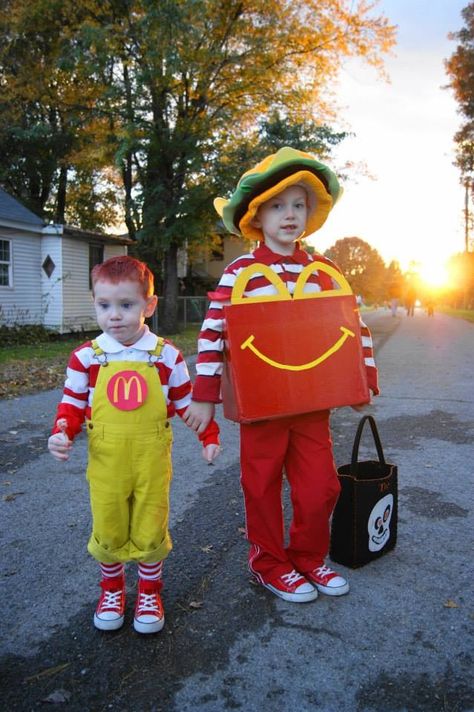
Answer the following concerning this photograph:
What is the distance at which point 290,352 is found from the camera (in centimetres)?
236

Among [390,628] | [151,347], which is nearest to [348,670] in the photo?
Answer: [390,628]

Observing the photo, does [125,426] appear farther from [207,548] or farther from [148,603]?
[207,548]

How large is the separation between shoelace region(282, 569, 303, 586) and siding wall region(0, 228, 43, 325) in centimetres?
1505

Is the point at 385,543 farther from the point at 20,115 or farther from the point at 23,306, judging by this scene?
the point at 20,115

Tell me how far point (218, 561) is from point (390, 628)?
0.90 meters

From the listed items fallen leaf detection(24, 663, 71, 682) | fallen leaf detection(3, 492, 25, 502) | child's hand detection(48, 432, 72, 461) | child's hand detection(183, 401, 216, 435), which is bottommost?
fallen leaf detection(24, 663, 71, 682)

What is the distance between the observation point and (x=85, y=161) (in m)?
21.5

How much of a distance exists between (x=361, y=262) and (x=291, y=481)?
303 feet

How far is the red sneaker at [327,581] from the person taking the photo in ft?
8.25

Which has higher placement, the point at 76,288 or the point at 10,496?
the point at 76,288

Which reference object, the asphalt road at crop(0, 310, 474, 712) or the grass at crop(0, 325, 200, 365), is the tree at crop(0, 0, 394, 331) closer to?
the grass at crop(0, 325, 200, 365)

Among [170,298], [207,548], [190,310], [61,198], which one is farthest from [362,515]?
[61,198]

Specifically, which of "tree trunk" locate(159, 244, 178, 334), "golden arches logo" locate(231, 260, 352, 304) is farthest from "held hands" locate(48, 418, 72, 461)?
"tree trunk" locate(159, 244, 178, 334)

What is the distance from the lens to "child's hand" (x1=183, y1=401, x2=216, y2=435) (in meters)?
2.34
